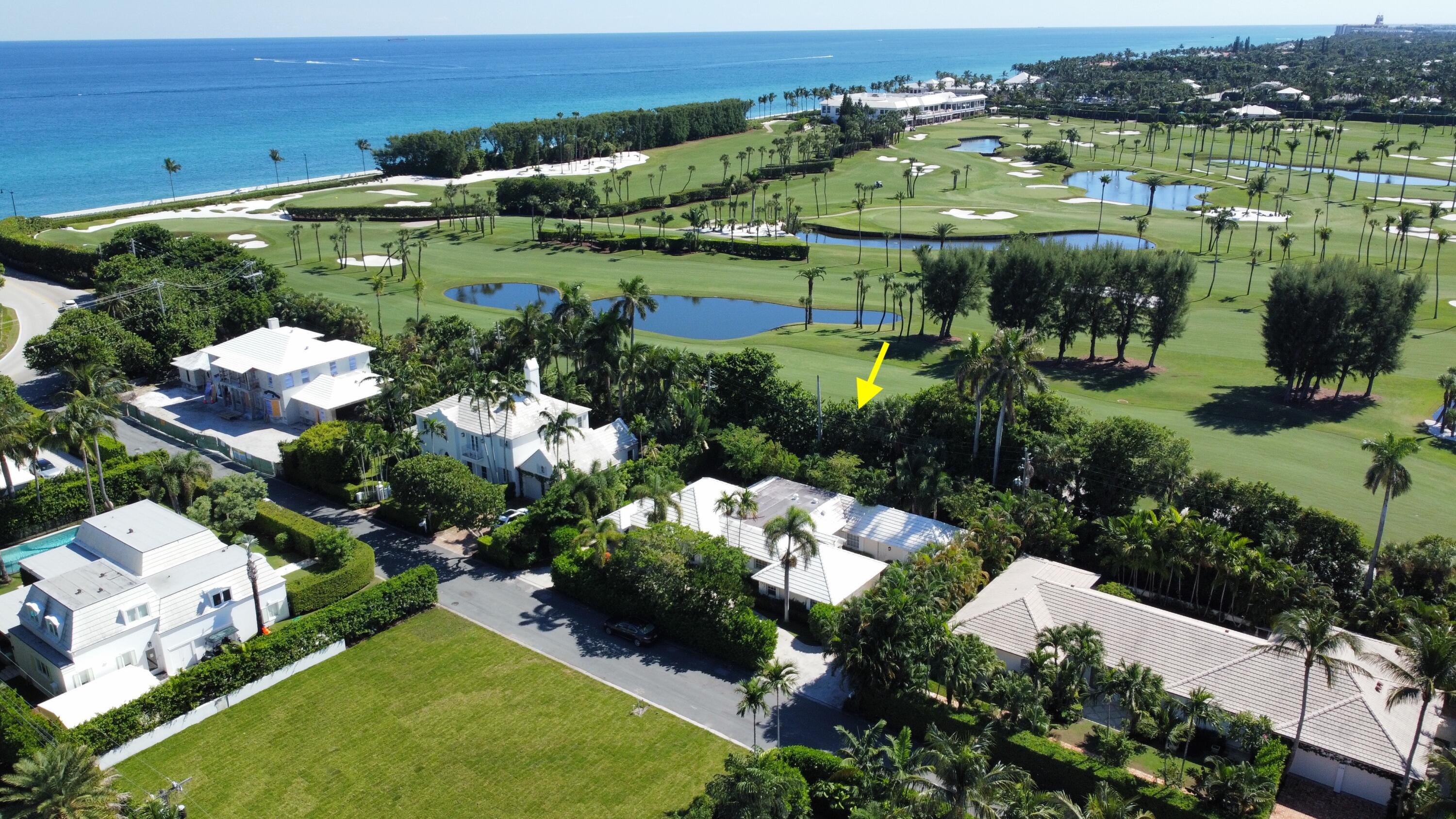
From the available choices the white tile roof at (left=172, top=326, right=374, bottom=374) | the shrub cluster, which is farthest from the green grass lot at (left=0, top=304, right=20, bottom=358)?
the shrub cluster

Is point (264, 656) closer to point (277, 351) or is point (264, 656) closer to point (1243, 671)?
→ point (277, 351)

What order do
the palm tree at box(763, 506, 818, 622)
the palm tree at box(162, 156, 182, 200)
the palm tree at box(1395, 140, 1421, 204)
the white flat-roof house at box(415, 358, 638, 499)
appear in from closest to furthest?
the palm tree at box(763, 506, 818, 622)
the white flat-roof house at box(415, 358, 638, 499)
the palm tree at box(1395, 140, 1421, 204)
the palm tree at box(162, 156, 182, 200)

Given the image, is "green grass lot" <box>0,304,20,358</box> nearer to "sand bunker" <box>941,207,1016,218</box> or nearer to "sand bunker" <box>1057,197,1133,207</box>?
"sand bunker" <box>941,207,1016,218</box>

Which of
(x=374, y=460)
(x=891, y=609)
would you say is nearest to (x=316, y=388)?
(x=374, y=460)

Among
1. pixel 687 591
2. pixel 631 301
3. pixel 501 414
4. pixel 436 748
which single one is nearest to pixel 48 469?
pixel 501 414

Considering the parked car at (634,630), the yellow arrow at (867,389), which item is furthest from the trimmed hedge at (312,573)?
the yellow arrow at (867,389)

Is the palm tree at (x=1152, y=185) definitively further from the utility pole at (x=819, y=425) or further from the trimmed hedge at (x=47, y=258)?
the trimmed hedge at (x=47, y=258)
